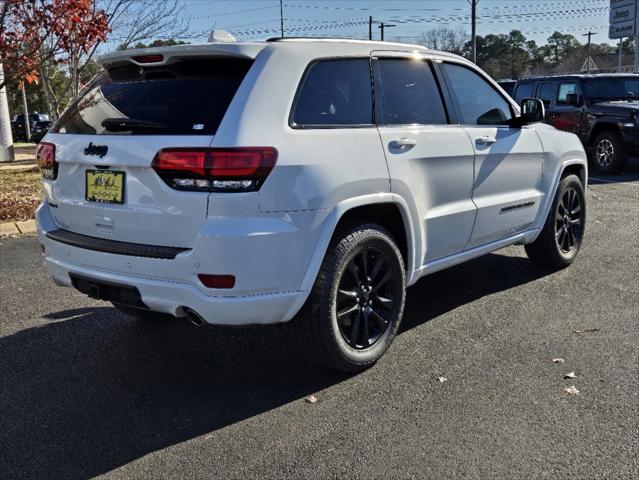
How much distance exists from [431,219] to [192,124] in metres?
1.70

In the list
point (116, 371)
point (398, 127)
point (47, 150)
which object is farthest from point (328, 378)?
point (47, 150)

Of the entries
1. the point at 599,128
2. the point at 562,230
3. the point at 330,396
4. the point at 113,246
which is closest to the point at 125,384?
the point at 113,246

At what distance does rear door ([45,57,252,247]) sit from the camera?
10.6 ft

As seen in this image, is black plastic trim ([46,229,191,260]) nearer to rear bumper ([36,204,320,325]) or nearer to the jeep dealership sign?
rear bumper ([36,204,320,325])

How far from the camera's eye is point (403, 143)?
3941 millimetres

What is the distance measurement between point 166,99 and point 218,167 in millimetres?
624

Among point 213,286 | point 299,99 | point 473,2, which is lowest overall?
point 213,286

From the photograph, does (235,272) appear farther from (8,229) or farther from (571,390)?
(8,229)

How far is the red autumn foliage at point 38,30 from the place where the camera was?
817 centimetres

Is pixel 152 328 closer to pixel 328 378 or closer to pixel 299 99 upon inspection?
pixel 328 378

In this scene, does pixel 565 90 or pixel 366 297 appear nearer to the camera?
pixel 366 297

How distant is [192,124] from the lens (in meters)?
3.27

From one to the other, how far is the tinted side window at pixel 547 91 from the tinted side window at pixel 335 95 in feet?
37.7

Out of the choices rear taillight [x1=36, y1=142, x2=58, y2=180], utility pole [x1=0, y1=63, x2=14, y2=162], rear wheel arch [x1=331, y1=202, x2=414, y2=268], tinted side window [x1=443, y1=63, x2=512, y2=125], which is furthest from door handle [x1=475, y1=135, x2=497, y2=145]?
utility pole [x1=0, y1=63, x2=14, y2=162]
